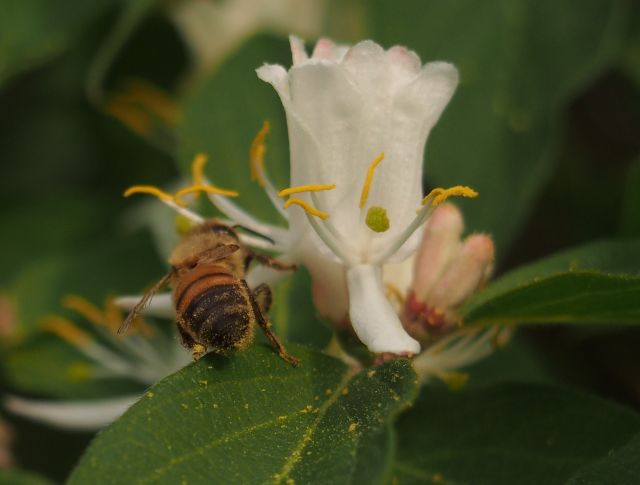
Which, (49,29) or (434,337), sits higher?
(49,29)

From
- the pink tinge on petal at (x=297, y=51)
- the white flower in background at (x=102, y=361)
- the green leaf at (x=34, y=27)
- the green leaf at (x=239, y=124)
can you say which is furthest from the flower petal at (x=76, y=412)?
the pink tinge on petal at (x=297, y=51)

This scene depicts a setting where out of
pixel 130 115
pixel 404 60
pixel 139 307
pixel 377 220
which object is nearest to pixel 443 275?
pixel 377 220

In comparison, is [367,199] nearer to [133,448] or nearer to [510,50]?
[133,448]

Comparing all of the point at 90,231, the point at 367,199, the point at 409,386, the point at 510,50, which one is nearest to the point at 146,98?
the point at 90,231

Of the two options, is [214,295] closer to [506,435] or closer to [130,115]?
[506,435]

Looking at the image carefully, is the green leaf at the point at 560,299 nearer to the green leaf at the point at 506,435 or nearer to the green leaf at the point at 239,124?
the green leaf at the point at 506,435
